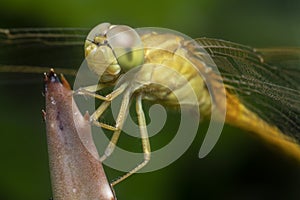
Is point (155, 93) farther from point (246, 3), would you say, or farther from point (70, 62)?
point (246, 3)

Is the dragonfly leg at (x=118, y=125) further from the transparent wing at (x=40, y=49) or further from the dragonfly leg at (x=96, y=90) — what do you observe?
the transparent wing at (x=40, y=49)

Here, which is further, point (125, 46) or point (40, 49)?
point (40, 49)

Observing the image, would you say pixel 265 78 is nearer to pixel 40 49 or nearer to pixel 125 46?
pixel 125 46

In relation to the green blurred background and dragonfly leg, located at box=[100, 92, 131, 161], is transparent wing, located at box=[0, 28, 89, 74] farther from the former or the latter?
dragonfly leg, located at box=[100, 92, 131, 161]

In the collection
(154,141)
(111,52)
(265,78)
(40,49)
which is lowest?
(154,141)

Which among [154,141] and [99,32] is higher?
[99,32]

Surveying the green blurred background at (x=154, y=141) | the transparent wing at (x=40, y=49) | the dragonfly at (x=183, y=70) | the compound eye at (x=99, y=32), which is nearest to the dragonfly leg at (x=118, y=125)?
the dragonfly at (x=183, y=70)

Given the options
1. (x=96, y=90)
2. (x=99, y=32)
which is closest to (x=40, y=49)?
(x=99, y=32)
